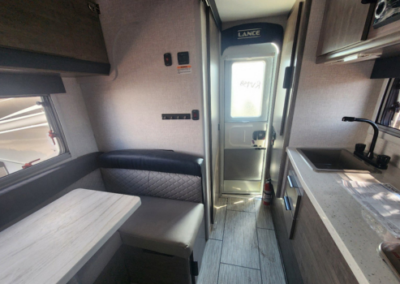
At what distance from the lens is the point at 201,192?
150 centimetres

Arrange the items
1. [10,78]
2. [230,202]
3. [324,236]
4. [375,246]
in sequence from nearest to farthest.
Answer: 1. [375,246]
2. [324,236]
3. [10,78]
4. [230,202]

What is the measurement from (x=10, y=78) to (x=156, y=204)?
4.85 feet

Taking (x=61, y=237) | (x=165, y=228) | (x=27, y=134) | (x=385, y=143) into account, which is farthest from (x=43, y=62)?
(x=385, y=143)

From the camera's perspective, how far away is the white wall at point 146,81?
1.24m

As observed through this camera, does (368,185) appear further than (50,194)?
No

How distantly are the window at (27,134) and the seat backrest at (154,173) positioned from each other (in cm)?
45

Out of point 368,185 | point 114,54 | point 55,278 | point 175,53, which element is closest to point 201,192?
point 55,278

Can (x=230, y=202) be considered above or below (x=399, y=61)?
below

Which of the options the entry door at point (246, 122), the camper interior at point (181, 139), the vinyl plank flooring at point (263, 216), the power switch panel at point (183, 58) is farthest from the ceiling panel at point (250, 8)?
the vinyl plank flooring at point (263, 216)

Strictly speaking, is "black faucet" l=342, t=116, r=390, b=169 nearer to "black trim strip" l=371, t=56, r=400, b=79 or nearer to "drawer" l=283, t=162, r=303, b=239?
"black trim strip" l=371, t=56, r=400, b=79

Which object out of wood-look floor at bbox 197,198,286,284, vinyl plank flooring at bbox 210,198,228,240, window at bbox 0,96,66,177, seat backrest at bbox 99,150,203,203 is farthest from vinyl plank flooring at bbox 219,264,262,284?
window at bbox 0,96,66,177

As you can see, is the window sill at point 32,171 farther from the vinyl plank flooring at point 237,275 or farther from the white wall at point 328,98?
the white wall at point 328,98

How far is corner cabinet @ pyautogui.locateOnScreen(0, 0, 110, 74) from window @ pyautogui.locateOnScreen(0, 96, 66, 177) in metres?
0.45

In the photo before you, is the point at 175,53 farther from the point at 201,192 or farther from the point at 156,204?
the point at 156,204
